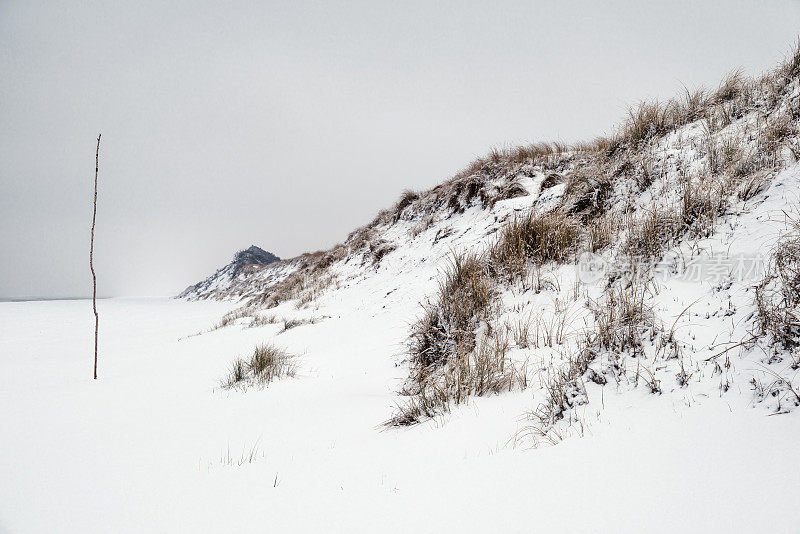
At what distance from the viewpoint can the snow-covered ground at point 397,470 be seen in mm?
1057

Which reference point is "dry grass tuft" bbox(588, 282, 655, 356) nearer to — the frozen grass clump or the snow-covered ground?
the snow-covered ground

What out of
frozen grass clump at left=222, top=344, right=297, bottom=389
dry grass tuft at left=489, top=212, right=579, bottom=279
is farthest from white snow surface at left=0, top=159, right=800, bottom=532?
dry grass tuft at left=489, top=212, right=579, bottom=279

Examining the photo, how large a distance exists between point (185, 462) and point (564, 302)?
308 cm

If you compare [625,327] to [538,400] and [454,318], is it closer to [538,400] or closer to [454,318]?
[538,400]

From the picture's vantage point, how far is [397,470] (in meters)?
1.48

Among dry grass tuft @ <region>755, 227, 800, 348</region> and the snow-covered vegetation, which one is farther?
dry grass tuft @ <region>755, 227, 800, 348</region>

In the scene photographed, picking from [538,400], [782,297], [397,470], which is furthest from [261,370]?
[782,297]

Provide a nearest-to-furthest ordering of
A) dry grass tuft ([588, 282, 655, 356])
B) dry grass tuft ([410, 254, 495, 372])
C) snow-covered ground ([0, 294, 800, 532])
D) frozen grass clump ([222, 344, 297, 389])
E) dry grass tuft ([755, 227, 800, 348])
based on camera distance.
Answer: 1. snow-covered ground ([0, 294, 800, 532])
2. dry grass tuft ([755, 227, 800, 348])
3. dry grass tuft ([588, 282, 655, 356])
4. dry grass tuft ([410, 254, 495, 372])
5. frozen grass clump ([222, 344, 297, 389])

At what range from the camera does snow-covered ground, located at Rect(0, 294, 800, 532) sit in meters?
1.06

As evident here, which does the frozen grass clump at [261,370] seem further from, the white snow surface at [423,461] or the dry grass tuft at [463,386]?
the dry grass tuft at [463,386]

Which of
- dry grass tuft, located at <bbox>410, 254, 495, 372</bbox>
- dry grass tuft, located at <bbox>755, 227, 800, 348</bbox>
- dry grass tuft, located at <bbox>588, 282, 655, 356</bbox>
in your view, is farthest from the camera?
dry grass tuft, located at <bbox>410, 254, 495, 372</bbox>

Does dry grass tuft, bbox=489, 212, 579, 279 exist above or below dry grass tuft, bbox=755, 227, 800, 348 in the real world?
above

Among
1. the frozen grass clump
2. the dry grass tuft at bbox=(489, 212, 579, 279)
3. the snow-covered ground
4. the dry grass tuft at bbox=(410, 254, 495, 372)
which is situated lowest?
the frozen grass clump

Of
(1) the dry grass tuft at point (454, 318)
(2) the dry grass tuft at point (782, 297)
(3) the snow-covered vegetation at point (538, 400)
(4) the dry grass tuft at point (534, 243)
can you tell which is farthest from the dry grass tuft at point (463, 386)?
(4) the dry grass tuft at point (534, 243)
